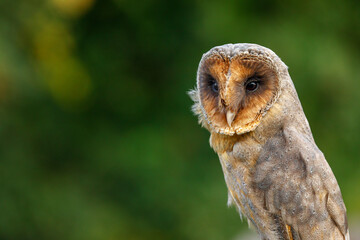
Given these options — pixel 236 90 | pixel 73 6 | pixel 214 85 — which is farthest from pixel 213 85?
pixel 73 6

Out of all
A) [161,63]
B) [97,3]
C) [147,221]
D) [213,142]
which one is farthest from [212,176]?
[213,142]

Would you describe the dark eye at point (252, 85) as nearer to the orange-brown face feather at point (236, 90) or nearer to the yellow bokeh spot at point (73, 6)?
the orange-brown face feather at point (236, 90)

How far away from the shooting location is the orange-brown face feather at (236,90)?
2.42m

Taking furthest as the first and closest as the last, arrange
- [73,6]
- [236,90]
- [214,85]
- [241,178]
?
[73,6], [241,178], [214,85], [236,90]

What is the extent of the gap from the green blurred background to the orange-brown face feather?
346cm

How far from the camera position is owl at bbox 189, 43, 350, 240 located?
8.20 ft

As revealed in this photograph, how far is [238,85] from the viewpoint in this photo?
96.0 inches

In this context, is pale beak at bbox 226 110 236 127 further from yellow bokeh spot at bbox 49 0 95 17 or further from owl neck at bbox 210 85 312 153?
yellow bokeh spot at bbox 49 0 95 17

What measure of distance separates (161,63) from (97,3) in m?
1.04

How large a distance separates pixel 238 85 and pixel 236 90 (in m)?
0.02

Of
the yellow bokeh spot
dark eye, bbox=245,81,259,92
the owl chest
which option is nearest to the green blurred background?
the yellow bokeh spot

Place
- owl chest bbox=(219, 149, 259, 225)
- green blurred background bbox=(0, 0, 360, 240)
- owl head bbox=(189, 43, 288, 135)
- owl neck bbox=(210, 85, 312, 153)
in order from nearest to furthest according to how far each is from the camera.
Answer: owl head bbox=(189, 43, 288, 135) < owl neck bbox=(210, 85, 312, 153) < owl chest bbox=(219, 149, 259, 225) < green blurred background bbox=(0, 0, 360, 240)

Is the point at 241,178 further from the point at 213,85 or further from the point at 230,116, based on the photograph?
the point at 213,85

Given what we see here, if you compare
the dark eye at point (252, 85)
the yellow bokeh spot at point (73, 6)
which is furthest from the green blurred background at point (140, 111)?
the dark eye at point (252, 85)
